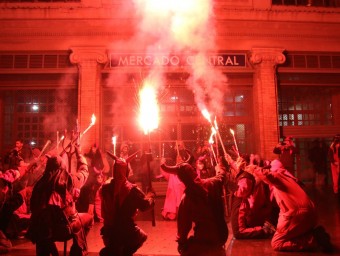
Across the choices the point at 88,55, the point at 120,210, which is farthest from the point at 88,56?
the point at 120,210

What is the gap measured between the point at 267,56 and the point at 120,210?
9.10 meters

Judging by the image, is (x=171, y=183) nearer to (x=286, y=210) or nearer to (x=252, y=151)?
(x=286, y=210)

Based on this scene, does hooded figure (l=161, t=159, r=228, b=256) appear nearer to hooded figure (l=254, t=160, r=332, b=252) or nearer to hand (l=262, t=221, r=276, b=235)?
hooded figure (l=254, t=160, r=332, b=252)

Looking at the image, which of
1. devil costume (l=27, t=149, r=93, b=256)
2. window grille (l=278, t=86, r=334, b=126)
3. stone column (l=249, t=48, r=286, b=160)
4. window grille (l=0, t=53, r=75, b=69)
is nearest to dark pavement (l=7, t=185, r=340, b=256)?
devil costume (l=27, t=149, r=93, b=256)

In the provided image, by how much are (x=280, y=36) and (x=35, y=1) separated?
8523 mm

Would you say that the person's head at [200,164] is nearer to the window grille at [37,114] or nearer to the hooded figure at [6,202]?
the hooded figure at [6,202]

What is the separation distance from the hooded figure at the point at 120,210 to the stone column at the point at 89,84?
6898mm

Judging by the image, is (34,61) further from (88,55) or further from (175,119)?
(175,119)

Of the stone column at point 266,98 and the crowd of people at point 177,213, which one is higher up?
the stone column at point 266,98

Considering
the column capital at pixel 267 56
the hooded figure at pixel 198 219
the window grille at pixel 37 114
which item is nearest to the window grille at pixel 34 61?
the window grille at pixel 37 114

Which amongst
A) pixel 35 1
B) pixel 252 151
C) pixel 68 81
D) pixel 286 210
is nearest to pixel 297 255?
pixel 286 210

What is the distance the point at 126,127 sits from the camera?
11.6 m

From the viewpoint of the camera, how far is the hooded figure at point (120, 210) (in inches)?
162

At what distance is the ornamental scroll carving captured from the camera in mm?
11125
